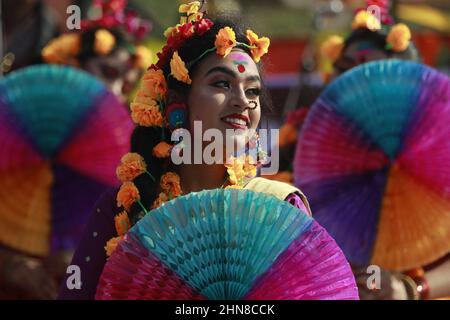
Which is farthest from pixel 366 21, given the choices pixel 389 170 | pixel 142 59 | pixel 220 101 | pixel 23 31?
pixel 23 31

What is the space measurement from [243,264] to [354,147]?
61.7 inches

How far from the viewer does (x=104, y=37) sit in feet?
20.9

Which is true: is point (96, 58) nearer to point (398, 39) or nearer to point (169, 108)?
point (398, 39)

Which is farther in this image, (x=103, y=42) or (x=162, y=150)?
(x=103, y=42)

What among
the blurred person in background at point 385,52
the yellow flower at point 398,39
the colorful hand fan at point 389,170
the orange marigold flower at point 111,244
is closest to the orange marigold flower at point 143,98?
the orange marigold flower at point 111,244

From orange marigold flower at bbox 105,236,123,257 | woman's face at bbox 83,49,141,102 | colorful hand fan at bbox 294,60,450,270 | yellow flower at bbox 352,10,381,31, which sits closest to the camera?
orange marigold flower at bbox 105,236,123,257

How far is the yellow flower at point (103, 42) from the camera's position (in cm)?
632

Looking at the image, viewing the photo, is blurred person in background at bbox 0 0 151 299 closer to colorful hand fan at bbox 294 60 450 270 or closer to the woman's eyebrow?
colorful hand fan at bbox 294 60 450 270

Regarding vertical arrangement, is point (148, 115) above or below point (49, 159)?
below

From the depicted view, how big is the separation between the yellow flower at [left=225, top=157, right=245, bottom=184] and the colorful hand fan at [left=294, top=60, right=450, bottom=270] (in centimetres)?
88

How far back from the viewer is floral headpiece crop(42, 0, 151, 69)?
6324 millimetres

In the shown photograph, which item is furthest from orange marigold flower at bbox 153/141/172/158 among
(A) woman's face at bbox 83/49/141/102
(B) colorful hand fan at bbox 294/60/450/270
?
(A) woman's face at bbox 83/49/141/102

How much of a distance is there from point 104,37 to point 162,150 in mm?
3010
